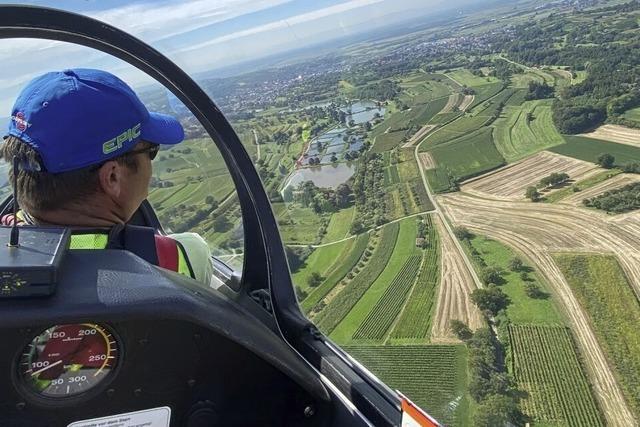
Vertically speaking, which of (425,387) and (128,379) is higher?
(128,379)

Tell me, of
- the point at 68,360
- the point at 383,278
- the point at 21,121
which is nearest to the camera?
the point at 68,360

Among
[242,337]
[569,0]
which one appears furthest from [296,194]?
[569,0]

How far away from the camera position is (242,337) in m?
1.17

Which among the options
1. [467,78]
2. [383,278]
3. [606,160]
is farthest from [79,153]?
[467,78]

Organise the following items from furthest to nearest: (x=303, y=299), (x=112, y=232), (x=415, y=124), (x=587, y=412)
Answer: (x=415, y=124) → (x=303, y=299) → (x=587, y=412) → (x=112, y=232)

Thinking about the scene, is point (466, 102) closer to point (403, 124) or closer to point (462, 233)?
point (403, 124)

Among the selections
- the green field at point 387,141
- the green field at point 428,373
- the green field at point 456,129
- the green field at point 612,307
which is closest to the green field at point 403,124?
the green field at point 387,141

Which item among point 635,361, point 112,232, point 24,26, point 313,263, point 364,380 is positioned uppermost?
point 24,26

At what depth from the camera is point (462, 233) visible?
2.31m

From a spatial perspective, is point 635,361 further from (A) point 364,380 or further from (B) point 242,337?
(B) point 242,337

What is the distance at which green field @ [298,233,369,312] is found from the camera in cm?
192

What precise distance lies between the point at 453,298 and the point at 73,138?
1266 millimetres

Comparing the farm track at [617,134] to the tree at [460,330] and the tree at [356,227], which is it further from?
the tree at [460,330]

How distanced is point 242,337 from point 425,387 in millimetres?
656
